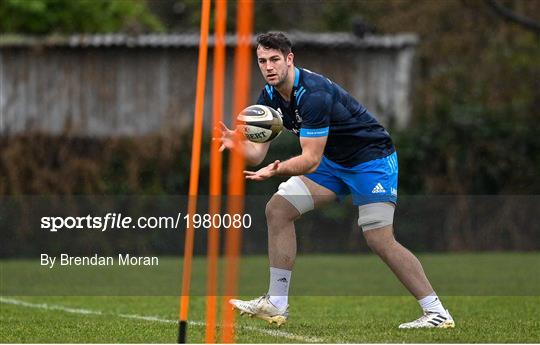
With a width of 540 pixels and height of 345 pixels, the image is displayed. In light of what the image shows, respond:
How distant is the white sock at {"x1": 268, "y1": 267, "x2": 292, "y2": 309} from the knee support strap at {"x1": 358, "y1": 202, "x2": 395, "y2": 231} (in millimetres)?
645

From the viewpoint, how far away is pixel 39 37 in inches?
776

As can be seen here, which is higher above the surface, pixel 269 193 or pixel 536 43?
pixel 536 43

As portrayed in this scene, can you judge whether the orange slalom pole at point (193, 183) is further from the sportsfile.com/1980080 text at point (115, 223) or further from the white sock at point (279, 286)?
the sportsfile.com/1980080 text at point (115, 223)

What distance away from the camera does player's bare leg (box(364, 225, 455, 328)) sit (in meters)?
8.15

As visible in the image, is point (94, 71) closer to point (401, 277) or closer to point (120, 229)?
point (120, 229)

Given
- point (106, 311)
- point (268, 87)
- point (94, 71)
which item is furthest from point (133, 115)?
point (268, 87)

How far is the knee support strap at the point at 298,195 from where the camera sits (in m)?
8.34

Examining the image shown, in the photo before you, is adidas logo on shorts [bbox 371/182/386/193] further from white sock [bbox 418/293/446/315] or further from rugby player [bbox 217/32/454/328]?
white sock [bbox 418/293/446/315]

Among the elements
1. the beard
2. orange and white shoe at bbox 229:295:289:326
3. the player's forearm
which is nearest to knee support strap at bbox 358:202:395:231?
the player's forearm

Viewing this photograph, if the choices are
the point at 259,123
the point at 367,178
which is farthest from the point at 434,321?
the point at 259,123

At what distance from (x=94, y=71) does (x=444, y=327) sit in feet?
41.1

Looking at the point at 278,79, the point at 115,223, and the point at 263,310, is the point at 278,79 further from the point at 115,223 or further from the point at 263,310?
the point at 115,223

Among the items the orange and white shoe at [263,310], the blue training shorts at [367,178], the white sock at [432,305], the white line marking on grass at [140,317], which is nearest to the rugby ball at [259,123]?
the blue training shorts at [367,178]

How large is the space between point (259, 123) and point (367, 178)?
1081mm
